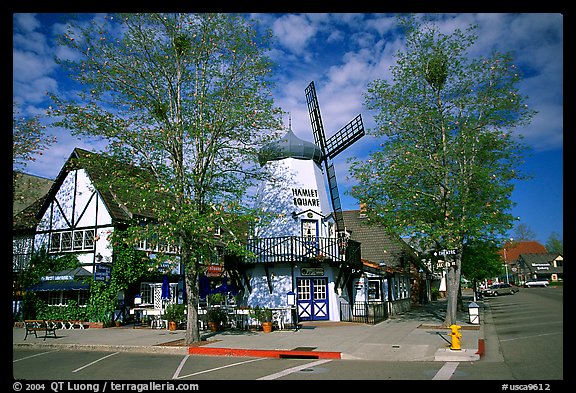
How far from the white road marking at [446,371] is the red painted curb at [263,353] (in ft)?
10.0

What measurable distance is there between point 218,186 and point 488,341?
37.1ft

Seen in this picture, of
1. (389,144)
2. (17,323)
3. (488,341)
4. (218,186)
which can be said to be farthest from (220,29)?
(17,323)

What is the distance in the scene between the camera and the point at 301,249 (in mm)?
22469

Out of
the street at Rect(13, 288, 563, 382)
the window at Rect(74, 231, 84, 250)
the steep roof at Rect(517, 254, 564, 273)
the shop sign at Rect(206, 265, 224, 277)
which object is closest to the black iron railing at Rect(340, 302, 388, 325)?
the shop sign at Rect(206, 265, 224, 277)

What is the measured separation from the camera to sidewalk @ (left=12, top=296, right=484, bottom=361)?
12.8 metres

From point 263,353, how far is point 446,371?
545 centimetres

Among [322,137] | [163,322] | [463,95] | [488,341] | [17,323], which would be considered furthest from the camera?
[322,137]

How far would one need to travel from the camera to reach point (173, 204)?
15547 millimetres

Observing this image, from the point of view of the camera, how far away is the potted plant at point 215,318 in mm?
19172

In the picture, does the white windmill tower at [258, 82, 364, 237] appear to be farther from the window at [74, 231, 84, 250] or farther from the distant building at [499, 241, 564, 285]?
the distant building at [499, 241, 564, 285]

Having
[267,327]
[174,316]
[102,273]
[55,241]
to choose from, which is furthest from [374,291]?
[55,241]

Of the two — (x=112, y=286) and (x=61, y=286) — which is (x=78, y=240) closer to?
(x=61, y=286)

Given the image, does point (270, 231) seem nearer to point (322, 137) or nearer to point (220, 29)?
point (322, 137)

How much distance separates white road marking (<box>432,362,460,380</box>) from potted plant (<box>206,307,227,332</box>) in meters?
10.8
